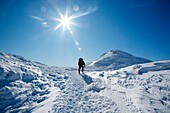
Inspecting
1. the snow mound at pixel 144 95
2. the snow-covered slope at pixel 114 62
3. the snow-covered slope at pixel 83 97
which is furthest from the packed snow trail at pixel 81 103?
the snow-covered slope at pixel 114 62

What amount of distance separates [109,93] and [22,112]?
5895 mm

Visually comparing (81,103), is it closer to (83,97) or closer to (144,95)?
(83,97)

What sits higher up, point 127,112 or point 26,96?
point 26,96

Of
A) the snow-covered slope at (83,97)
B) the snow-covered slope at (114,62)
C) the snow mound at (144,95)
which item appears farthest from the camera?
the snow-covered slope at (114,62)

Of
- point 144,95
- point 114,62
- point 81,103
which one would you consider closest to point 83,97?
point 81,103

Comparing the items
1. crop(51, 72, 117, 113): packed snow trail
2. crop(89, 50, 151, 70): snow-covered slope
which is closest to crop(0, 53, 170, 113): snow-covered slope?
crop(51, 72, 117, 113): packed snow trail

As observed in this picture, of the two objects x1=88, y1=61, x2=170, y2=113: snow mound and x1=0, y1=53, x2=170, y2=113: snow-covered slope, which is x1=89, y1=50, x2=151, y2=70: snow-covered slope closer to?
x1=88, y1=61, x2=170, y2=113: snow mound

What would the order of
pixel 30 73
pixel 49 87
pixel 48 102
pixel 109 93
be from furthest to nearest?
1. pixel 30 73
2. pixel 49 87
3. pixel 109 93
4. pixel 48 102

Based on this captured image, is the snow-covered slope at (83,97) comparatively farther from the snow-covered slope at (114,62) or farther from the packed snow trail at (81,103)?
the snow-covered slope at (114,62)

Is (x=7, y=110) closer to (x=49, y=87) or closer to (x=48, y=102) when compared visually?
(x=48, y=102)

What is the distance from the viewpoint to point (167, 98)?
8.43 metres

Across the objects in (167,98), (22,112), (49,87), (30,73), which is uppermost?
(30,73)

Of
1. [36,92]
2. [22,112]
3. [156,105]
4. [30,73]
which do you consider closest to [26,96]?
[36,92]

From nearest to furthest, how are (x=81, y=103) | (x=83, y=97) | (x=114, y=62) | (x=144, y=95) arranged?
(x=81, y=103), (x=144, y=95), (x=83, y=97), (x=114, y=62)
